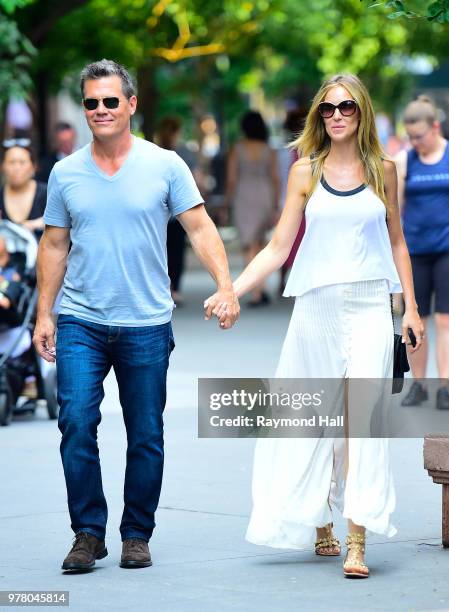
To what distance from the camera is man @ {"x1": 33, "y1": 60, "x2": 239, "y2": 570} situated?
241 inches

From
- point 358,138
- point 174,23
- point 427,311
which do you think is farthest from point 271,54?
point 358,138

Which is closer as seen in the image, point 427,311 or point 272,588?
point 272,588

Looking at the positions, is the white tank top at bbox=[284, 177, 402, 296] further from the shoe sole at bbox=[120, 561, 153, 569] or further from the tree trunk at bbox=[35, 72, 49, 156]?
the tree trunk at bbox=[35, 72, 49, 156]

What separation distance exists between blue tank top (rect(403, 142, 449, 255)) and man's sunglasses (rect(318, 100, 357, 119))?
4470mm

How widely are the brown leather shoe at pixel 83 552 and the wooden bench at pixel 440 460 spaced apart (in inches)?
51.8

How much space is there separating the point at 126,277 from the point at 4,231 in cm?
456

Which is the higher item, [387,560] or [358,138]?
[358,138]

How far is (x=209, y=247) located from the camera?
6.29 m

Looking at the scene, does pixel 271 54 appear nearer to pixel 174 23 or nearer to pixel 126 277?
pixel 174 23

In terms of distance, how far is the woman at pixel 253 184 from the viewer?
58.6 ft

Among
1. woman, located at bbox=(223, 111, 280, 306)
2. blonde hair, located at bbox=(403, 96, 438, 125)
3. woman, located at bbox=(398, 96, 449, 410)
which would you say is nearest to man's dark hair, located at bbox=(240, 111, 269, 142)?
woman, located at bbox=(223, 111, 280, 306)

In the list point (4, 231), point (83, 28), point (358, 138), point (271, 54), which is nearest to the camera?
point (358, 138)

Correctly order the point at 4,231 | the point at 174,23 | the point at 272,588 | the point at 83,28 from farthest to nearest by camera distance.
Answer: the point at 174,23 → the point at 83,28 → the point at 4,231 → the point at 272,588

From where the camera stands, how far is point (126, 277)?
241 inches
